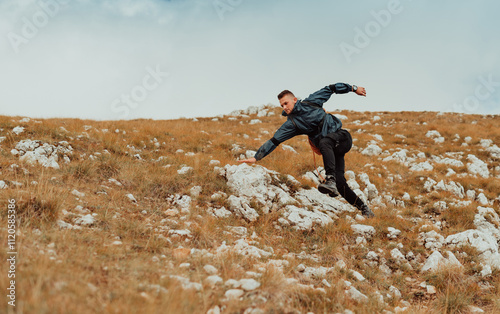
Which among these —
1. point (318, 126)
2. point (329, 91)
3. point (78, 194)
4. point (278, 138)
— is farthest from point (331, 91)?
point (78, 194)

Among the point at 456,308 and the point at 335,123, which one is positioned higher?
the point at 335,123

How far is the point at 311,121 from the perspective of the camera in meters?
5.94

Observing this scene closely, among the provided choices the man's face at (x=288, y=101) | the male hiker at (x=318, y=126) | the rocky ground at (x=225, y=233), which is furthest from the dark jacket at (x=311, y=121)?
the rocky ground at (x=225, y=233)

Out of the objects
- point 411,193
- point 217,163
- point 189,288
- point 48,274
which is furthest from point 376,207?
point 48,274

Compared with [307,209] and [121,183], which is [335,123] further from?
[121,183]

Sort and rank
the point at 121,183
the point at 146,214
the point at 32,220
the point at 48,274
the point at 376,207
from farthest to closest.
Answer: the point at 376,207, the point at 121,183, the point at 146,214, the point at 32,220, the point at 48,274

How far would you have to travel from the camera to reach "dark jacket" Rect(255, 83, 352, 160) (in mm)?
5945

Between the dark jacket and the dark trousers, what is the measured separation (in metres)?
0.18

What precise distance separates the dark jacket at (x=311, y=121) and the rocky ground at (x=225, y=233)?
972 millimetres

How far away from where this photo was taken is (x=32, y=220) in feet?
11.5

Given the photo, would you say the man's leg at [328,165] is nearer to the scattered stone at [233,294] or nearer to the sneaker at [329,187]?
the sneaker at [329,187]

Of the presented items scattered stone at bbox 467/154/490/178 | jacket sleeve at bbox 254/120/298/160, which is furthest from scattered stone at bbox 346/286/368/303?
scattered stone at bbox 467/154/490/178

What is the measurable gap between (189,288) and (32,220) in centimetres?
243

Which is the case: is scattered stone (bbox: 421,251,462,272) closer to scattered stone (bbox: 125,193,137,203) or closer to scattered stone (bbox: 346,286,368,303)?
scattered stone (bbox: 346,286,368,303)
